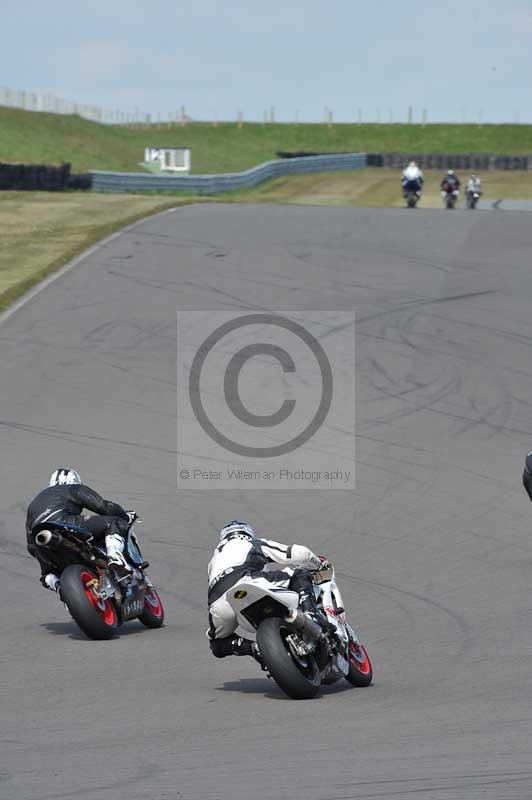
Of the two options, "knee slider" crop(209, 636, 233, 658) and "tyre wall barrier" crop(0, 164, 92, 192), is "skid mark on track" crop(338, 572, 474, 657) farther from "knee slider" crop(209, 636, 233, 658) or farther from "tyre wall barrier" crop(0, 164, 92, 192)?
"tyre wall barrier" crop(0, 164, 92, 192)

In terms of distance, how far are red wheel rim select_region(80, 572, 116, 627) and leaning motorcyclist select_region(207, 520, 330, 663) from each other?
1.58m

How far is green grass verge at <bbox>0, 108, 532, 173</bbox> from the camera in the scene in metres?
61.2

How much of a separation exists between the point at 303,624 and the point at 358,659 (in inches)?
32.3

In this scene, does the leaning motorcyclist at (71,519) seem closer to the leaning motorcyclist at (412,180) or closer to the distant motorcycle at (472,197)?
the leaning motorcyclist at (412,180)

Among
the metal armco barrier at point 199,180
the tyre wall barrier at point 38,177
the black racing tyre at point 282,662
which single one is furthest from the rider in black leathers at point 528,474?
the metal armco barrier at point 199,180

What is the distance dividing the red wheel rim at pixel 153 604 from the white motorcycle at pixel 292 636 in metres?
2.33

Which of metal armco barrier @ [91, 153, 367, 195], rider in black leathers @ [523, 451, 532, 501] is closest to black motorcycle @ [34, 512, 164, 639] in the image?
rider in black leathers @ [523, 451, 532, 501]

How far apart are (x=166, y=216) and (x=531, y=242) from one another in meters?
9.46

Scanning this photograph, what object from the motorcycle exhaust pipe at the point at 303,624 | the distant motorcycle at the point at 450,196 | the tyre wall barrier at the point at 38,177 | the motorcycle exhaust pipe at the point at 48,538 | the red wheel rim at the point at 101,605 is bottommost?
the red wheel rim at the point at 101,605

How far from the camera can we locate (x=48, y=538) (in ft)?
30.2

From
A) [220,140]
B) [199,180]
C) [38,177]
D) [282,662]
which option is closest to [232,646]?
[282,662]

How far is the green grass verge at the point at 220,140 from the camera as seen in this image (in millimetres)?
61156

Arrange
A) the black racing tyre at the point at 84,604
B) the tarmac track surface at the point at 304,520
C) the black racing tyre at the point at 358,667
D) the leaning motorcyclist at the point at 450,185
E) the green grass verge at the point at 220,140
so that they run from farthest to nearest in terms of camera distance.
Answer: the green grass verge at the point at 220,140
the leaning motorcyclist at the point at 450,185
the black racing tyre at the point at 84,604
the black racing tyre at the point at 358,667
the tarmac track surface at the point at 304,520

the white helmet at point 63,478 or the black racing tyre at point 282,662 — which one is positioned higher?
the white helmet at point 63,478
